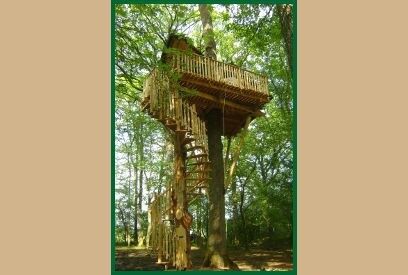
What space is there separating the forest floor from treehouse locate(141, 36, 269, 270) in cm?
61

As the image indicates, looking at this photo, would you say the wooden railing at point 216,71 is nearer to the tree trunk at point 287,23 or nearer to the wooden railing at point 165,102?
the wooden railing at point 165,102

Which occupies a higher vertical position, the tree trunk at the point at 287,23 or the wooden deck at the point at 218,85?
the tree trunk at the point at 287,23

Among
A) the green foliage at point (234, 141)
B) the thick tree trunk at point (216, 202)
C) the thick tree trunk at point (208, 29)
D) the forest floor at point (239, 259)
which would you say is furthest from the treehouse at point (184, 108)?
the thick tree trunk at point (208, 29)

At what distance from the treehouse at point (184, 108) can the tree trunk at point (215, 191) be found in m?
0.51

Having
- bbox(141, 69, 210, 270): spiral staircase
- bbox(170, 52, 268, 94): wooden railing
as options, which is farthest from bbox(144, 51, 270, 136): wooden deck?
bbox(141, 69, 210, 270): spiral staircase

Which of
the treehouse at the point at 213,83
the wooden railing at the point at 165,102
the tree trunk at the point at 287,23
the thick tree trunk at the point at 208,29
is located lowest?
the wooden railing at the point at 165,102

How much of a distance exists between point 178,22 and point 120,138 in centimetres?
464

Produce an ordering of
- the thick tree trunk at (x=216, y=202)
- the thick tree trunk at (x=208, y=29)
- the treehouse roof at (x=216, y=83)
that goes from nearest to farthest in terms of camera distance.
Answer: the treehouse roof at (x=216, y=83), the thick tree trunk at (x=216, y=202), the thick tree trunk at (x=208, y=29)

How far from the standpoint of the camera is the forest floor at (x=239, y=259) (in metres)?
8.91

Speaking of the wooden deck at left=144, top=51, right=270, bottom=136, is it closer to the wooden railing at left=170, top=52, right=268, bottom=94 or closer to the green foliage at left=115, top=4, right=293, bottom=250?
the wooden railing at left=170, top=52, right=268, bottom=94

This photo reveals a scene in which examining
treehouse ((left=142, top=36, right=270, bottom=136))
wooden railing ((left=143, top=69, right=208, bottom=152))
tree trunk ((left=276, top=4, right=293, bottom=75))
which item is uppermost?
tree trunk ((left=276, top=4, right=293, bottom=75))

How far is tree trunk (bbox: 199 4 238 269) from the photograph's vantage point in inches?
403

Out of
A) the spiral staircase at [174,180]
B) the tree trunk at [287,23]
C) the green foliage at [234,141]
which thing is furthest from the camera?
the green foliage at [234,141]

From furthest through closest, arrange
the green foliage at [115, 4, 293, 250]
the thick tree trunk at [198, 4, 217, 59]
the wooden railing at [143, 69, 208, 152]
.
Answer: the thick tree trunk at [198, 4, 217, 59] → the green foliage at [115, 4, 293, 250] → the wooden railing at [143, 69, 208, 152]
